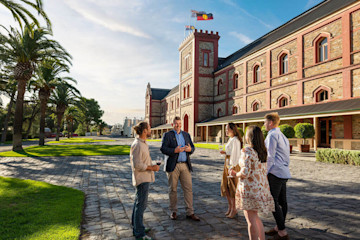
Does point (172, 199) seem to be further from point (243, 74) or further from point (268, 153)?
point (243, 74)

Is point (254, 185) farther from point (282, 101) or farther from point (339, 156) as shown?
point (282, 101)

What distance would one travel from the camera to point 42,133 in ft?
74.9

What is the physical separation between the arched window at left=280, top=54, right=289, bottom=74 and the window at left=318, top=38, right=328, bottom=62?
343 centimetres

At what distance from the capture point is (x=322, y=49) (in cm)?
1877

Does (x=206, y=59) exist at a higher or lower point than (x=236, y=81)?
higher

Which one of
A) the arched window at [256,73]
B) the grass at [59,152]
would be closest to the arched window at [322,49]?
the arched window at [256,73]

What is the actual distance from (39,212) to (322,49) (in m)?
22.1

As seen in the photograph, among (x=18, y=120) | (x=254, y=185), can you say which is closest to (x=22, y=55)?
(x=18, y=120)

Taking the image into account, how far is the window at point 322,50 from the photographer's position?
60.6ft

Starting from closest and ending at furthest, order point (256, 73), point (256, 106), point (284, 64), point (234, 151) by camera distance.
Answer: point (234, 151), point (284, 64), point (256, 106), point (256, 73)

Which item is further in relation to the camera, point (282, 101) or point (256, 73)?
point (256, 73)

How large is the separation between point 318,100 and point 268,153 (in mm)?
18621

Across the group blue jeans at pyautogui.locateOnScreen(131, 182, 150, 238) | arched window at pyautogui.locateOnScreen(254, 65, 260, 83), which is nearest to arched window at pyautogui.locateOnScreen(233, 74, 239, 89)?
arched window at pyautogui.locateOnScreen(254, 65, 260, 83)

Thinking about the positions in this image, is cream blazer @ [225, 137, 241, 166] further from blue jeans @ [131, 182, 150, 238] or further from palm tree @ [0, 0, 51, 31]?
palm tree @ [0, 0, 51, 31]
